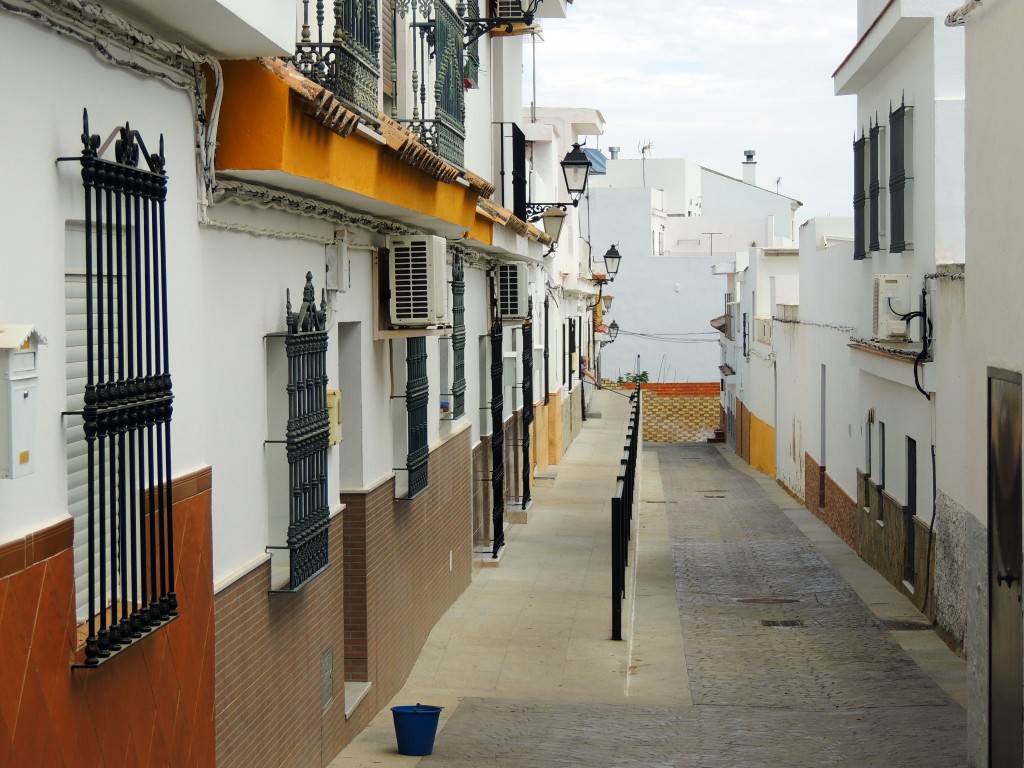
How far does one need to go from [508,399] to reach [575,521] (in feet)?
6.58

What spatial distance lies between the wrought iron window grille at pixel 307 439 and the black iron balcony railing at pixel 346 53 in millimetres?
1065

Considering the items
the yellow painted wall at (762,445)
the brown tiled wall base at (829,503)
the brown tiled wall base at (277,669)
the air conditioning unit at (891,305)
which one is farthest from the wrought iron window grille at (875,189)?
the yellow painted wall at (762,445)

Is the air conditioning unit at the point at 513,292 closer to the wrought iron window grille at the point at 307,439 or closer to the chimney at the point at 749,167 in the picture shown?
the wrought iron window grille at the point at 307,439

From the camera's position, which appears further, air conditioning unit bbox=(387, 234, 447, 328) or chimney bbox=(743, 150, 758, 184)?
chimney bbox=(743, 150, 758, 184)

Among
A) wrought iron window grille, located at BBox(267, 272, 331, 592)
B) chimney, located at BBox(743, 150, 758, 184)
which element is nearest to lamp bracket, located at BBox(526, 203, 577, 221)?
wrought iron window grille, located at BBox(267, 272, 331, 592)

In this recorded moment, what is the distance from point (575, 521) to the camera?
19484 millimetres

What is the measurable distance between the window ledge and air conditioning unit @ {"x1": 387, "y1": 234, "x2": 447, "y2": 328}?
2583mm

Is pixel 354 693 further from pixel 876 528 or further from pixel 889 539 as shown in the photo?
pixel 876 528

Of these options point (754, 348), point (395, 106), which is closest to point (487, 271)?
point (395, 106)

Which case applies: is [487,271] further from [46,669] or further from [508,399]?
[46,669]

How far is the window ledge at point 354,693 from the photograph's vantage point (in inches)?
349

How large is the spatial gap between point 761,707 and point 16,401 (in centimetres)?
787

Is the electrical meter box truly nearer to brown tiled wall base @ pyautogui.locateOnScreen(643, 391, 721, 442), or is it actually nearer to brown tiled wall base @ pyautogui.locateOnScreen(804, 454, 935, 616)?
brown tiled wall base @ pyautogui.locateOnScreen(804, 454, 935, 616)

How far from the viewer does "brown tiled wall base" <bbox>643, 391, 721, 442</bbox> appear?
47000 mm
